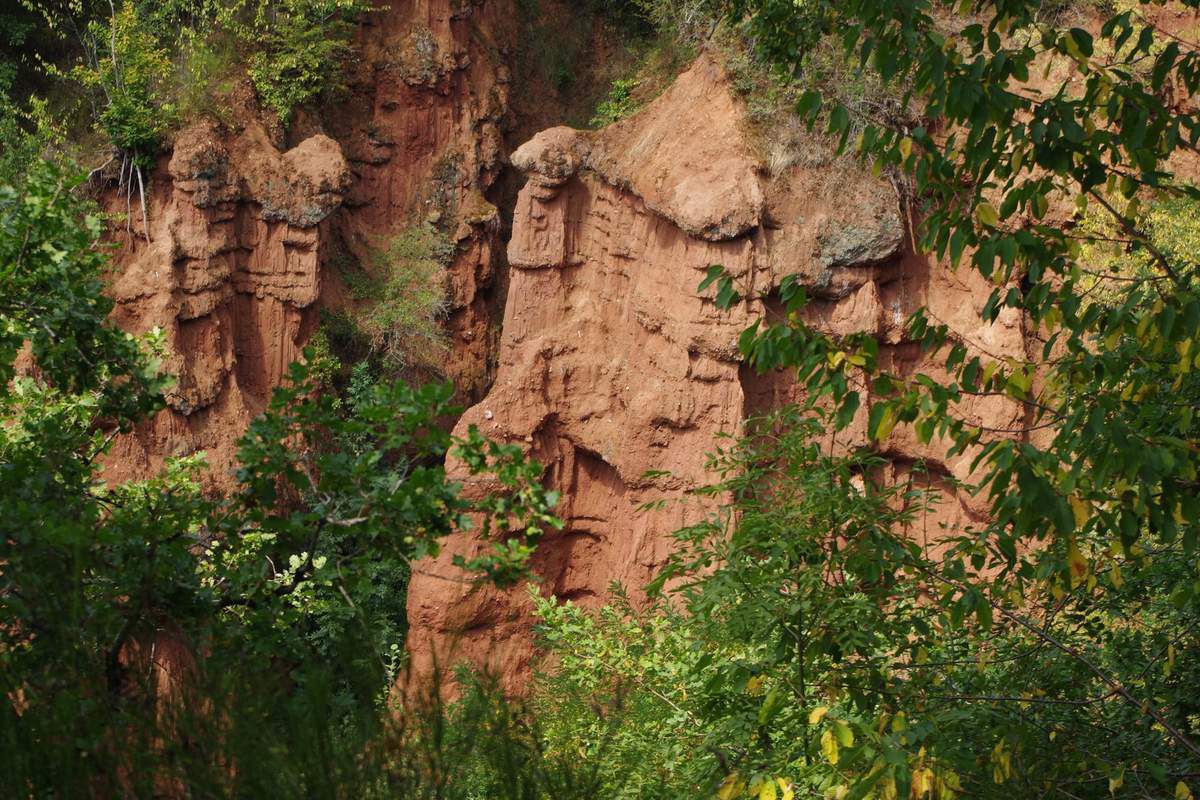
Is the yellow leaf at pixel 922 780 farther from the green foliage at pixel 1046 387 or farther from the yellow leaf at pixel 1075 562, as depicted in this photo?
the yellow leaf at pixel 1075 562

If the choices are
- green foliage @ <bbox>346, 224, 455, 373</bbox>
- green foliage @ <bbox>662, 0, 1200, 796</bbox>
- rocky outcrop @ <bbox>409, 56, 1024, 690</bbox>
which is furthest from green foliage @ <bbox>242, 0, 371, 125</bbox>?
green foliage @ <bbox>662, 0, 1200, 796</bbox>

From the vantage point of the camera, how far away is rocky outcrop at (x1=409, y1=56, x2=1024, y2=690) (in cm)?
1428

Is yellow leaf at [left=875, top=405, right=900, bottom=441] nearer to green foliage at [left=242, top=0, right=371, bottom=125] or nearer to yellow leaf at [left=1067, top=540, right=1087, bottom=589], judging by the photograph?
yellow leaf at [left=1067, top=540, right=1087, bottom=589]

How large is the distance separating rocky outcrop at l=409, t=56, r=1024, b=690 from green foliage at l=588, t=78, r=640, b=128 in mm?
2094

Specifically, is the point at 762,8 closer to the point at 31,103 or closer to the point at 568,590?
the point at 568,590

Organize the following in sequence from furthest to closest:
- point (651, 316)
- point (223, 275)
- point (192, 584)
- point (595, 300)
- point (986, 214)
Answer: point (223, 275), point (595, 300), point (651, 316), point (192, 584), point (986, 214)

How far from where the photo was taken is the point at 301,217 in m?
17.4

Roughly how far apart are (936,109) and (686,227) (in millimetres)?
9615

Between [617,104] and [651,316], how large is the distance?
15.5 feet

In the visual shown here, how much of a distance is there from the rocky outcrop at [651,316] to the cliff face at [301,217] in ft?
12.0

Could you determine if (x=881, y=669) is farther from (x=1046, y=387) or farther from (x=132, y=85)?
(x=132, y=85)

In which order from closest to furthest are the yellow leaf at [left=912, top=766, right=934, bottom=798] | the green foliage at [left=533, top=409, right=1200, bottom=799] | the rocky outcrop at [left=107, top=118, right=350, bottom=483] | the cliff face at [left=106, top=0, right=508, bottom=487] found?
the yellow leaf at [left=912, top=766, right=934, bottom=798], the green foliage at [left=533, top=409, right=1200, bottom=799], the rocky outcrop at [left=107, top=118, right=350, bottom=483], the cliff face at [left=106, top=0, right=508, bottom=487]

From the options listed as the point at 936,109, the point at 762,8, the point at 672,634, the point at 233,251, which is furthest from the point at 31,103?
the point at 936,109

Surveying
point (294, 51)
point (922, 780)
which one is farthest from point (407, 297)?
point (922, 780)
